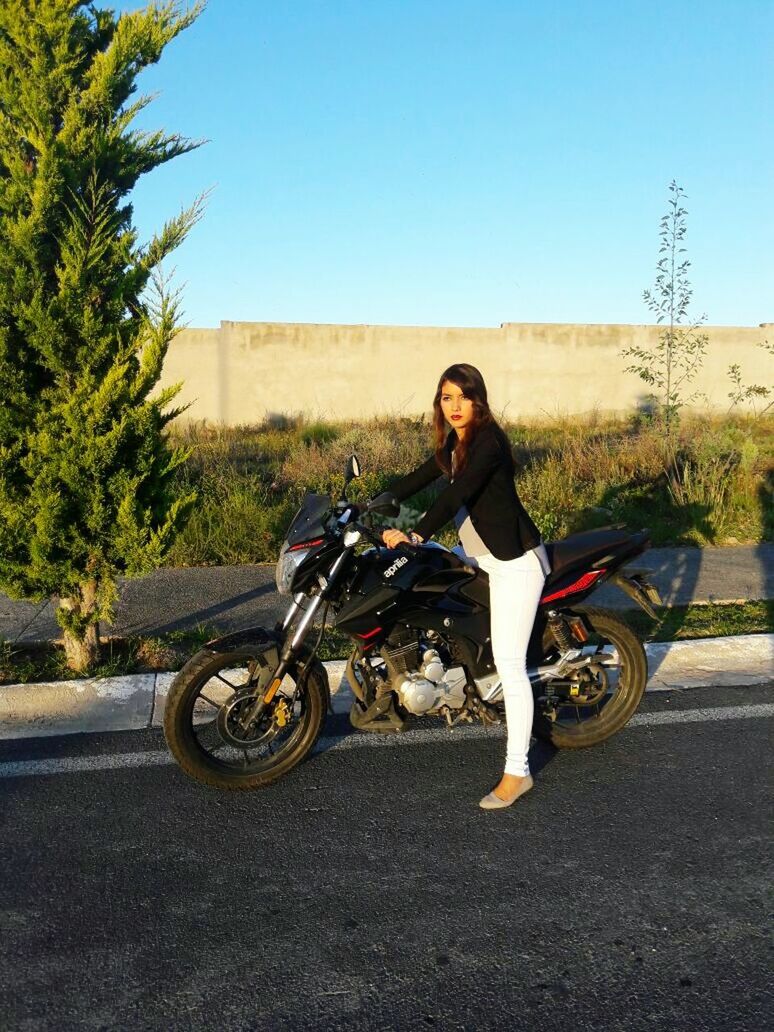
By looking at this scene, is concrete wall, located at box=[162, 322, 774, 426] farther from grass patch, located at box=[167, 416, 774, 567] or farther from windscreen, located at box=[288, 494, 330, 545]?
windscreen, located at box=[288, 494, 330, 545]

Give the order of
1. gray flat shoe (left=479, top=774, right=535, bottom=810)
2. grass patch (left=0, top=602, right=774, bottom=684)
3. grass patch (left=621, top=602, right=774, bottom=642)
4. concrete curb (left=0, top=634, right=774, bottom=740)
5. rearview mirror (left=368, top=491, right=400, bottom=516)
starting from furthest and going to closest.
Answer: grass patch (left=621, top=602, right=774, bottom=642), grass patch (left=0, top=602, right=774, bottom=684), concrete curb (left=0, top=634, right=774, bottom=740), gray flat shoe (left=479, top=774, right=535, bottom=810), rearview mirror (left=368, top=491, right=400, bottom=516)

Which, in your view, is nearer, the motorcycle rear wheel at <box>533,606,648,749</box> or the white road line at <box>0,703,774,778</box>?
the white road line at <box>0,703,774,778</box>

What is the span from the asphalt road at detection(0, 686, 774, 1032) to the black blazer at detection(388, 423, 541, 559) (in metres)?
1.13

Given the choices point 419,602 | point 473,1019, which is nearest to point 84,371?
point 419,602

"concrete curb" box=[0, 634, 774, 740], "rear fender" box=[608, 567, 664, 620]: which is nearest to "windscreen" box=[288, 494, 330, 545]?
"concrete curb" box=[0, 634, 774, 740]

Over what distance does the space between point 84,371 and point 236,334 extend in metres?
Result: 17.9

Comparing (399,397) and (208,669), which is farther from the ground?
(399,397)

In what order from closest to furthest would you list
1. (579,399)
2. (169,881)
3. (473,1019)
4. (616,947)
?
1. (473,1019)
2. (616,947)
3. (169,881)
4. (579,399)

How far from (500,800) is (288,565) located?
1.36m

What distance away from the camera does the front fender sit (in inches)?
164

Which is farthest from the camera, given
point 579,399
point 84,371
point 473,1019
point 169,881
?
point 579,399

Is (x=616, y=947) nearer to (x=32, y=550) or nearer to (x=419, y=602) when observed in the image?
(x=419, y=602)

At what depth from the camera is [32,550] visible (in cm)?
520

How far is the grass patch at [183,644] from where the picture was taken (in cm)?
561
